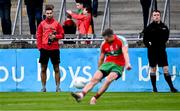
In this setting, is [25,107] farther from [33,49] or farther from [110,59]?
[33,49]

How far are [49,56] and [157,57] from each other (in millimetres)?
3221

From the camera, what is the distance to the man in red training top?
25.2 metres

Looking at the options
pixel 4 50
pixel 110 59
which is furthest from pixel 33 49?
pixel 110 59

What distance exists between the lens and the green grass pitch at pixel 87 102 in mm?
18188

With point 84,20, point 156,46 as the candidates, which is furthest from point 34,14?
point 156,46

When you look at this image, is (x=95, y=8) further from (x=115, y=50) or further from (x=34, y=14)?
(x=115, y=50)

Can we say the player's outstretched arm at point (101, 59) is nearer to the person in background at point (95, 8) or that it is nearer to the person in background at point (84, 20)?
the person in background at point (84, 20)

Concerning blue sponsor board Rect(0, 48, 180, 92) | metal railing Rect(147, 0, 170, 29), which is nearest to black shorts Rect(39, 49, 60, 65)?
blue sponsor board Rect(0, 48, 180, 92)

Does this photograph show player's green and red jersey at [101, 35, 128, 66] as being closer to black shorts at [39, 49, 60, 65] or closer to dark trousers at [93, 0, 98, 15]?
black shorts at [39, 49, 60, 65]

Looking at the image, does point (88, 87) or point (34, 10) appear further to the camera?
point (34, 10)

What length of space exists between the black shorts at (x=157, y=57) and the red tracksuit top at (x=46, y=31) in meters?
2.70

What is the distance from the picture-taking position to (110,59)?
20.2m

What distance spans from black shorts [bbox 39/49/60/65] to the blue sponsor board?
70.6 inches

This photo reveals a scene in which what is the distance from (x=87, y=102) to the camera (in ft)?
66.3
